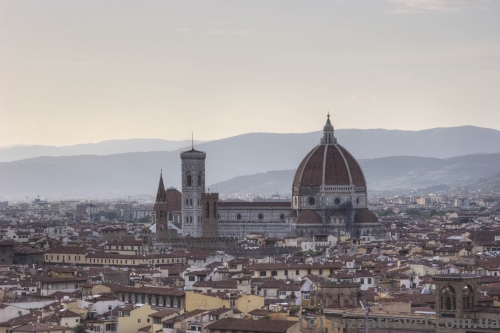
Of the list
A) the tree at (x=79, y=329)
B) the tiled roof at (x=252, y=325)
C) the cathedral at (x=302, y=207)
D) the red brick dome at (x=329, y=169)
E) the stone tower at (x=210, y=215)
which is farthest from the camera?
the red brick dome at (x=329, y=169)

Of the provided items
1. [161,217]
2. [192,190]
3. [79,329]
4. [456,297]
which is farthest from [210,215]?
[456,297]

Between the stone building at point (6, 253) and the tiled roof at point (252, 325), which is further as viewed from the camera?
the stone building at point (6, 253)

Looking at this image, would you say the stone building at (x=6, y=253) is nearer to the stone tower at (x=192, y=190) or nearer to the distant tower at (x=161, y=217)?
the distant tower at (x=161, y=217)

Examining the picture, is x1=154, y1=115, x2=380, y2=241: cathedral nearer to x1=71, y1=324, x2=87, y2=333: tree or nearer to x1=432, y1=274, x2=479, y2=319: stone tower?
x1=71, y1=324, x2=87, y2=333: tree

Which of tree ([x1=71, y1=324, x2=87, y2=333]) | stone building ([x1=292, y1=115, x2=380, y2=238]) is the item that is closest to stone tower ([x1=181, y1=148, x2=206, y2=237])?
stone building ([x1=292, y1=115, x2=380, y2=238])

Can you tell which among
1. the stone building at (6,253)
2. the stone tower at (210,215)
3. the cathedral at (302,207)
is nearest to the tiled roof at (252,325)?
the stone building at (6,253)

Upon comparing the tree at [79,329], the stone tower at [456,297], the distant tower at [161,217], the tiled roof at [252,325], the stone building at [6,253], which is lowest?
the tree at [79,329]
